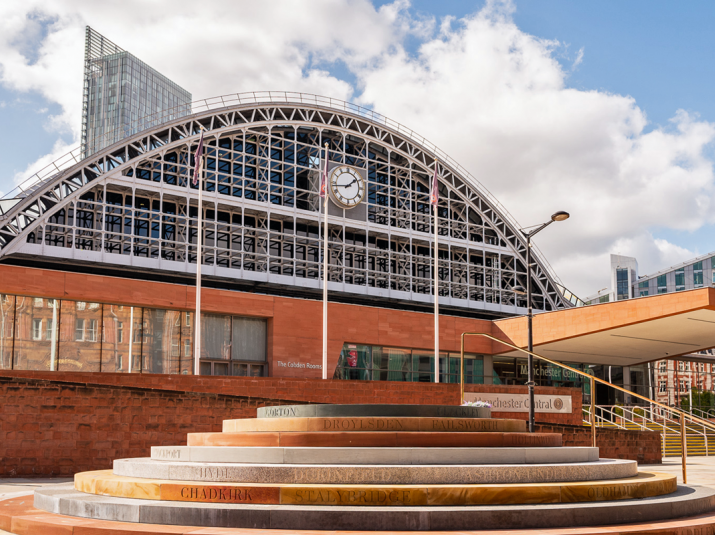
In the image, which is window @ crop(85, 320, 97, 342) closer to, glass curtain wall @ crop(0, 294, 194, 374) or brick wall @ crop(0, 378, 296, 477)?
glass curtain wall @ crop(0, 294, 194, 374)

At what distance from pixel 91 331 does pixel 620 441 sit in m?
20.0

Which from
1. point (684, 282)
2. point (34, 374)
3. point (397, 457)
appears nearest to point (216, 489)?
point (397, 457)

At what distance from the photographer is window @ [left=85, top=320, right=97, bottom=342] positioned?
28188mm

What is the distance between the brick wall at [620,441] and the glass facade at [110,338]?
48.2ft

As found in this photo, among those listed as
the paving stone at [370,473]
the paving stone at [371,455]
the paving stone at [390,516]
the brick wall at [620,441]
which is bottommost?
the brick wall at [620,441]

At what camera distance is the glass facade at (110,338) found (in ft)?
88.1

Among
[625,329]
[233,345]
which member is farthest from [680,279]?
[233,345]

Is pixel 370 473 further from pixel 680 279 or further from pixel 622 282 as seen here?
pixel 622 282

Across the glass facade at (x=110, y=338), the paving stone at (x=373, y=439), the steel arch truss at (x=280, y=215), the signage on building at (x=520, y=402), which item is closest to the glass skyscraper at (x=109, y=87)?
the steel arch truss at (x=280, y=215)

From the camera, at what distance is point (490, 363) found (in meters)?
41.1

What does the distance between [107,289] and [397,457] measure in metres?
21.7

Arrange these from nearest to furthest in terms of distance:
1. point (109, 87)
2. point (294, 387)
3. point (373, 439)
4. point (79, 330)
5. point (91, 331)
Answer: point (373, 439), point (294, 387), point (79, 330), point (91, 331), point (109, 87)

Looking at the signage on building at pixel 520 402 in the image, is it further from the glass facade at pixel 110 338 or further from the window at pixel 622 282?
the window at pixel 622 282

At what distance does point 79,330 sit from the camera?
1110 inches
